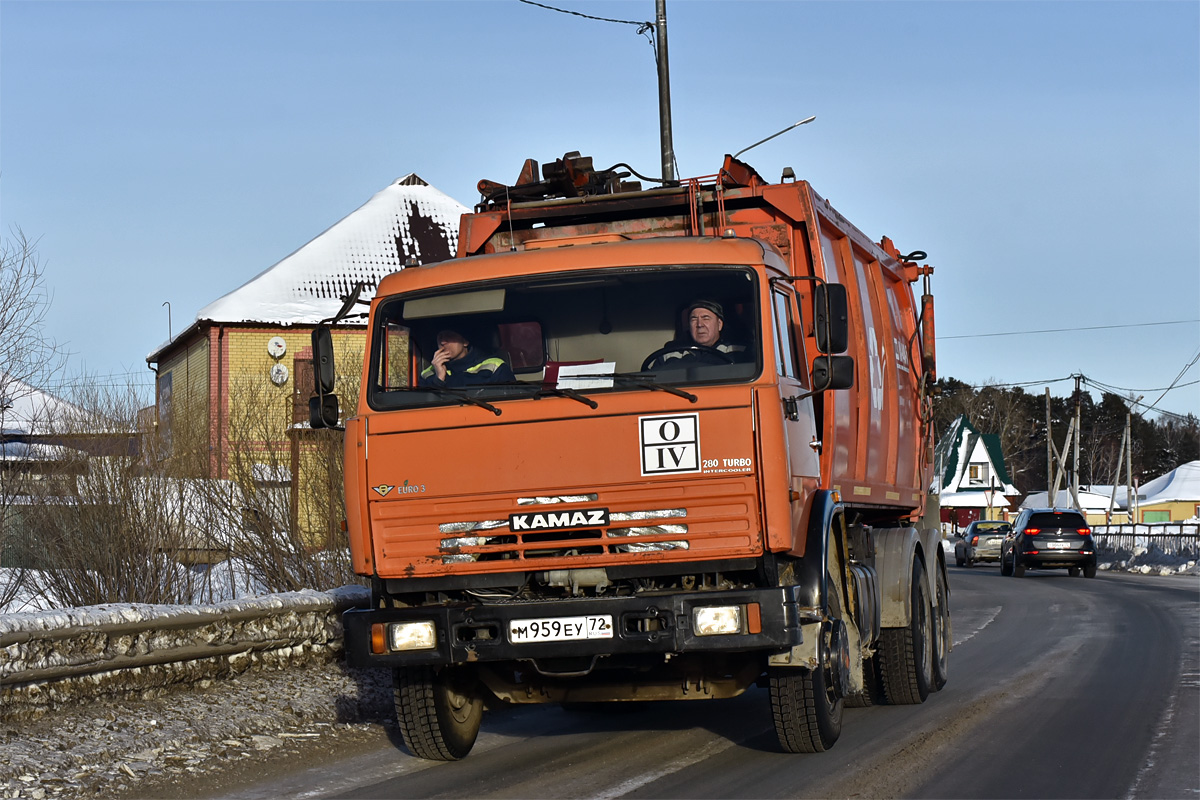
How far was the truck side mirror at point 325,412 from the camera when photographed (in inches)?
311

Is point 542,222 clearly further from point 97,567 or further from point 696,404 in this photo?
point 97,567

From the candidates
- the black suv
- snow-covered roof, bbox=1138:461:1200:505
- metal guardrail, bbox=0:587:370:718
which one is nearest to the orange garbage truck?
metal guardrail, bbox=0:587:370:718

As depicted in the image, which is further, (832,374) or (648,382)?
(832,374)

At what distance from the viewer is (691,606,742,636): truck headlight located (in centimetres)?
668

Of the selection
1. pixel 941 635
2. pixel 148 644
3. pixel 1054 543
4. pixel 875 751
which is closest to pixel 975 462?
pixel 1054 543

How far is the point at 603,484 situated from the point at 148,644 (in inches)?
139

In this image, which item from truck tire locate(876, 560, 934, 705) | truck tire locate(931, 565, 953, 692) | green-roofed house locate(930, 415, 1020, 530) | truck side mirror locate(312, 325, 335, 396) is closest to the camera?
truck side mirror locate(312, 325, 335, 396)

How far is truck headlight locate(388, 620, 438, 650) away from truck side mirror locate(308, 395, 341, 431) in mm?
1411

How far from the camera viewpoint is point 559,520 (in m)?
6.82

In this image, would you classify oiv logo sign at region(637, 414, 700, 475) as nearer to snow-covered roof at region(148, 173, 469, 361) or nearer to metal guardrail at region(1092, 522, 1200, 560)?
snow-covered roof at region(148, 173, 469, 361)

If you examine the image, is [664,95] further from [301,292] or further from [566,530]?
[301,292]

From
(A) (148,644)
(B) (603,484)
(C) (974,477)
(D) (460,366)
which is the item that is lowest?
(A) (148,644)

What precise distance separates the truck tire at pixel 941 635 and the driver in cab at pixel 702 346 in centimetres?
477

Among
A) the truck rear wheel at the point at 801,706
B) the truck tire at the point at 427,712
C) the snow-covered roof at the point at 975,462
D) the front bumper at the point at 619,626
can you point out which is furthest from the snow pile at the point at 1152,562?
the snow-covered roof at the point at 975,462
